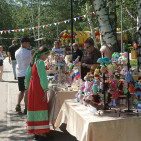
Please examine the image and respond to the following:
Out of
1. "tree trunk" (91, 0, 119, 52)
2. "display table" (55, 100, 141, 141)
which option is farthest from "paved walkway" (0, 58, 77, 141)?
"tree trunk" (91, 0, 119, 52)

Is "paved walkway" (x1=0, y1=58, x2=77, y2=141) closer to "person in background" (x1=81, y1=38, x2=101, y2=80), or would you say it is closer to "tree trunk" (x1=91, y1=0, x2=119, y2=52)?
"person in background" (x1=81, y1=38, x2=101, y2=80)

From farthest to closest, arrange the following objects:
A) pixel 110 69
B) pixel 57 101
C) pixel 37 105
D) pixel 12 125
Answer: pixel 12 125, pixel 57 101, pixel 37 105, pixel 110 69

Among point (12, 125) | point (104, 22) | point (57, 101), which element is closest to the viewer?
point (57, 101)

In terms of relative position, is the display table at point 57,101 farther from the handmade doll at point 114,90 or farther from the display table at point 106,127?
the handmade doll at point 114,90

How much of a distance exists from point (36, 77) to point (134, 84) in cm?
161

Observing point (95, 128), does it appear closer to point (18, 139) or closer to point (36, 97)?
point (36, 97)

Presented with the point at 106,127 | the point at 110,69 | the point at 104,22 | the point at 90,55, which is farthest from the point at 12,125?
the point at 106,127

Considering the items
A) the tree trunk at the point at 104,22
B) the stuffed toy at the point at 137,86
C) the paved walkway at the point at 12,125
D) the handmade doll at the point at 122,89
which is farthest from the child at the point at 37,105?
the tree trunk at the point at 104,22

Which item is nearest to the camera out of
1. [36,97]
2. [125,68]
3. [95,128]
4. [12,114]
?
[95,128]

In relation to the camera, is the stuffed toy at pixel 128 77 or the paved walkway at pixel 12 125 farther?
the paved walkway at pixel 12 125

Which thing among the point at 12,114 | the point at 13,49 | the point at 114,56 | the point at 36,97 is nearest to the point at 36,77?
the point at 36,97

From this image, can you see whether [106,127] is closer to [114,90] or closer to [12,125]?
[114,90]

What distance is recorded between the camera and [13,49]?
36.7 feet

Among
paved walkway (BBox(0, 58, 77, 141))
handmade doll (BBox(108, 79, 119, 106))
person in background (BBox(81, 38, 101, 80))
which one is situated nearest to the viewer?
handmade doll (BBox(108, 79, 119, 106))
